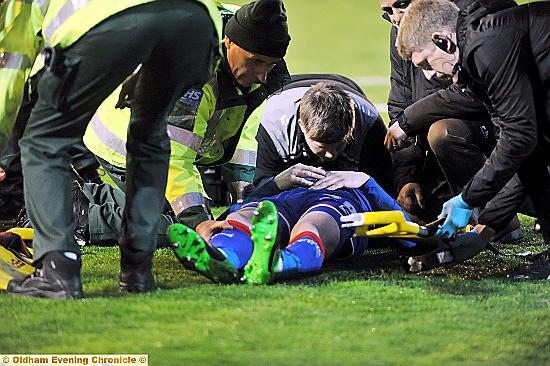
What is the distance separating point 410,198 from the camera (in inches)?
155

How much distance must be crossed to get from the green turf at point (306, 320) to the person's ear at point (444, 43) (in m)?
0.68

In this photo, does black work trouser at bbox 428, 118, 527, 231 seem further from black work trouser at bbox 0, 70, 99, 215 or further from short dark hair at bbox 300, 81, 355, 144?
black work trouser at bbox 0, 70, 99, 215

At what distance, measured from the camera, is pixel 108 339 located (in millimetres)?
2490

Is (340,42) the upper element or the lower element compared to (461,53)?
lower

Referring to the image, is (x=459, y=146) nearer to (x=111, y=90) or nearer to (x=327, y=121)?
(x=327, y=121)

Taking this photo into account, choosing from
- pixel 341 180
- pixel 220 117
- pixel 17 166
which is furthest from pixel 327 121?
pixel 17 166

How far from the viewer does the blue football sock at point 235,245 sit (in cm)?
306

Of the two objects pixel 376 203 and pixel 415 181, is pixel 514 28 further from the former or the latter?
pixel 415 181

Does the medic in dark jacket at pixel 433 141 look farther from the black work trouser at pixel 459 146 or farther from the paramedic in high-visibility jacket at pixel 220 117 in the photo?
the paramedic in high-visibility jacket at pixel 220 117

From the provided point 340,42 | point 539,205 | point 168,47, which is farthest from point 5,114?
point 340,42

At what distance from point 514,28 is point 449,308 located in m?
0.79

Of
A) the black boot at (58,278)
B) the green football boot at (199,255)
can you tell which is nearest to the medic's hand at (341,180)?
the green football boot at (199,255)

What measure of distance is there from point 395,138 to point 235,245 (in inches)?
39.2

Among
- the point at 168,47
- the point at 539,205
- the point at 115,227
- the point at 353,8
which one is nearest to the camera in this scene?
the point at 168,47
